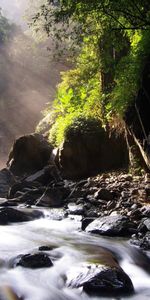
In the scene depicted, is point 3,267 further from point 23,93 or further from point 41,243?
point 23,93

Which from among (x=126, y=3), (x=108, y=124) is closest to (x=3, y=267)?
(x=126, y=3)

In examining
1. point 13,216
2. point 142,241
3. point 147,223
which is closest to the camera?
point 142,241

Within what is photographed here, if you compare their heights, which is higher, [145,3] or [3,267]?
[145,3]

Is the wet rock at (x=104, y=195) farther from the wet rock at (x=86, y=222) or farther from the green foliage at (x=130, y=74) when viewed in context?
the green foliage at (x=130, y=74)

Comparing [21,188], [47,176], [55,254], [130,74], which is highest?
[130,74]

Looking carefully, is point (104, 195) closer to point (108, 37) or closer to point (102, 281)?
point (108, 37)

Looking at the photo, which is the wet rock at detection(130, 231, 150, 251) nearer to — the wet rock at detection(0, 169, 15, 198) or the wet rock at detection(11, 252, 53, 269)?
the wet rock at detection(11, 252, 53, 269)

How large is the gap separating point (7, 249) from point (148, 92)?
556cm

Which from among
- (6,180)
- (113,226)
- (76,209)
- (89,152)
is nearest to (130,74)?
(76,209)

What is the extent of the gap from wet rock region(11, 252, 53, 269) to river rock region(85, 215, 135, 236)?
2179 mm

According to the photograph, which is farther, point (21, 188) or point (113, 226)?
point (21, 188)

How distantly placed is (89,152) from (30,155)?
3913 mm

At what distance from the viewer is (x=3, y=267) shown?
6.26 m

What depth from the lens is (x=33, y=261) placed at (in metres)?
6.16
